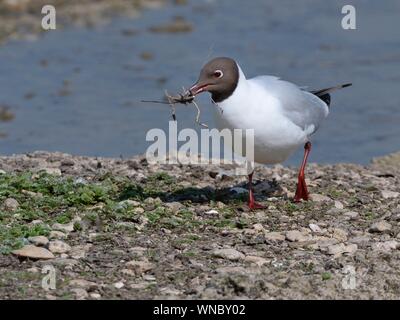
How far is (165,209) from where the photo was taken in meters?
7.32

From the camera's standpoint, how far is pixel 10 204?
23.7ft

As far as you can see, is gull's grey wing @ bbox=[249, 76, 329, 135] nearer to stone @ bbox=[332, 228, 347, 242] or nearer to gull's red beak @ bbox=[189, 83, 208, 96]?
gull's red beak @ bbox=[189, 83, 208, 96]

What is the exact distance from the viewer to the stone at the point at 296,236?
269 inches

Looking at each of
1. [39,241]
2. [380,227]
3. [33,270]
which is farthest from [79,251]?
[380,227]

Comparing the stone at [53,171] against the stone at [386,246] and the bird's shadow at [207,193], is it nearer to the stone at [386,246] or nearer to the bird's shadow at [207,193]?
the bird's shadow at [207,193]

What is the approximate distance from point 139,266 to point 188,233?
33.2 inches

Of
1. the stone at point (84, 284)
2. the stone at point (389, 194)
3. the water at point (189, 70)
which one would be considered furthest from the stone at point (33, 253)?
the water at point (189, 70)

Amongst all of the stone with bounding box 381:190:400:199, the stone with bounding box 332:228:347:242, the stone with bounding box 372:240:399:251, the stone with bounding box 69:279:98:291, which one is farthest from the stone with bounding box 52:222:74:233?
the stone with bounding box 381:190:400:199

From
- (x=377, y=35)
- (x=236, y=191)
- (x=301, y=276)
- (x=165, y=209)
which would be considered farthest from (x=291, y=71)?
(x=301, y=276)

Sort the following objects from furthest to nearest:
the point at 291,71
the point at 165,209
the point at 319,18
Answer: the point at 319,18
the point at 291,71
the point at 165,209

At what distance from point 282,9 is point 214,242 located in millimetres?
9627

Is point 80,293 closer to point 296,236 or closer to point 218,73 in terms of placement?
point 296,236

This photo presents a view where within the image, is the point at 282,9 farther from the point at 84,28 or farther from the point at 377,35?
the point at 84,28
